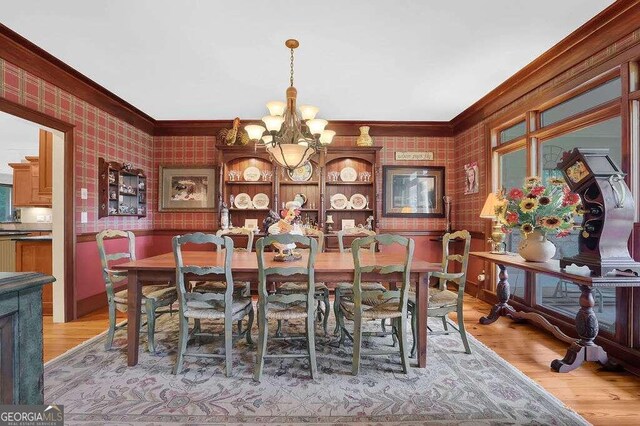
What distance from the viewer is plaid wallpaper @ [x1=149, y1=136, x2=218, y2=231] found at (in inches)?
221

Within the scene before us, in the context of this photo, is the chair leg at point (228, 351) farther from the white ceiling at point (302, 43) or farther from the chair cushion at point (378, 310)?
the white ceiling at point (302, 43)

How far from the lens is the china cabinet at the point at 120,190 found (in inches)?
170

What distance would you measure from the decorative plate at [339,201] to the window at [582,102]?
9.31ft

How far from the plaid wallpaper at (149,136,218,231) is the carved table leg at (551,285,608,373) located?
190 inches

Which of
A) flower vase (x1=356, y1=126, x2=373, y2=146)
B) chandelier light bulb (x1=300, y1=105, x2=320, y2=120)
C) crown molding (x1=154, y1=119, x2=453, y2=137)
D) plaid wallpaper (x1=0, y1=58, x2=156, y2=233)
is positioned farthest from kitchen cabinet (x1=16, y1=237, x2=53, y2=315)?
flower vase (x1=356, y1=126, x2=373, y2=146)

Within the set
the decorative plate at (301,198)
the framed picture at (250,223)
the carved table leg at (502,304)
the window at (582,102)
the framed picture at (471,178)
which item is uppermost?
the window at (582,102)

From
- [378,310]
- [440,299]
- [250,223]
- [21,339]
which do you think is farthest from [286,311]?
[250,223]

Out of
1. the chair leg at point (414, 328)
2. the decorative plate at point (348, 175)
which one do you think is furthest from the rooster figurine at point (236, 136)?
the chair leg at point (414, 328)

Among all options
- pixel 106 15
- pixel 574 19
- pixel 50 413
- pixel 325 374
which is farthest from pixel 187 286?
pixel 574 19

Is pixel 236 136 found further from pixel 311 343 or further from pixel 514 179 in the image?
pixel 514 179

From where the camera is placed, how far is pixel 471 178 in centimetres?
509

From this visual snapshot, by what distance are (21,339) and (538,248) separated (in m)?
3.43

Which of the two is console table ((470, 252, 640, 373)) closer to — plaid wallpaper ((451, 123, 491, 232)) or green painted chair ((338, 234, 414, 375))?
green painted chair ((338, 234, 414, 375))

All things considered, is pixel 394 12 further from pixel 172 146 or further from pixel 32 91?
pixel 172 146
